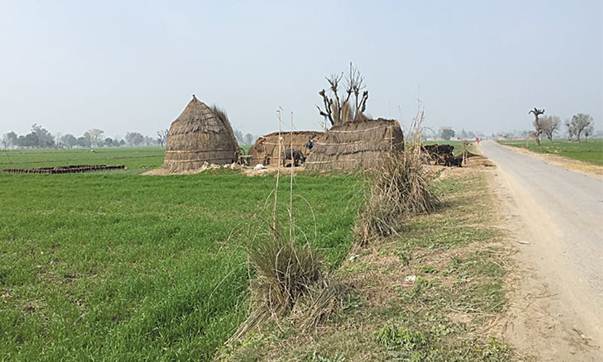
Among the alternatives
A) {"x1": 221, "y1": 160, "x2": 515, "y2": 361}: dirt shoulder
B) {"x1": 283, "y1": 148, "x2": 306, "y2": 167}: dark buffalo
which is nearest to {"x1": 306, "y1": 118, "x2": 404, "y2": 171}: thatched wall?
{"x1": 283, "y1": 148, "x2": 306, "y2": 167}: dark buffalo

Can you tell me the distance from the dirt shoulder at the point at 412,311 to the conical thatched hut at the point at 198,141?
1931 centimetres

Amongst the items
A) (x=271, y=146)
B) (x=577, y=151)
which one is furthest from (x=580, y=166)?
(x=577, y=151)

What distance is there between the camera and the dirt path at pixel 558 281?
2.79m

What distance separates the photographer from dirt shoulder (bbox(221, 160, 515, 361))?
2846 mm

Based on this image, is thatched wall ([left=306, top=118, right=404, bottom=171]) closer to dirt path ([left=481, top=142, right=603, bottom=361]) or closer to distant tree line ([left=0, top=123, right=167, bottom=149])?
dirt path ([left=481, top=142, right=603, bottom=361])

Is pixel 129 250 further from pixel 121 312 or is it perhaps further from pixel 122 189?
pixel 122 189

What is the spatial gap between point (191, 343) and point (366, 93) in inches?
1011

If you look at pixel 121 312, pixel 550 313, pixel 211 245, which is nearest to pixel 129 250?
pixel 211 245

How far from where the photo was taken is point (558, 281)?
3.82 m

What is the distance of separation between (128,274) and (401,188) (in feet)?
13.2

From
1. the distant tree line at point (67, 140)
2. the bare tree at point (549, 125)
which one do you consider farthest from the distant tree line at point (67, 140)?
the bare tree at point (549, 125)

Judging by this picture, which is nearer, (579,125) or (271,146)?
(271,146)

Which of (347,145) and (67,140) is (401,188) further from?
(67,140)

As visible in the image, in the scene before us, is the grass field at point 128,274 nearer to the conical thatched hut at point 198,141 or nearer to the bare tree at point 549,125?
the conical thatched hut at point 198,141
